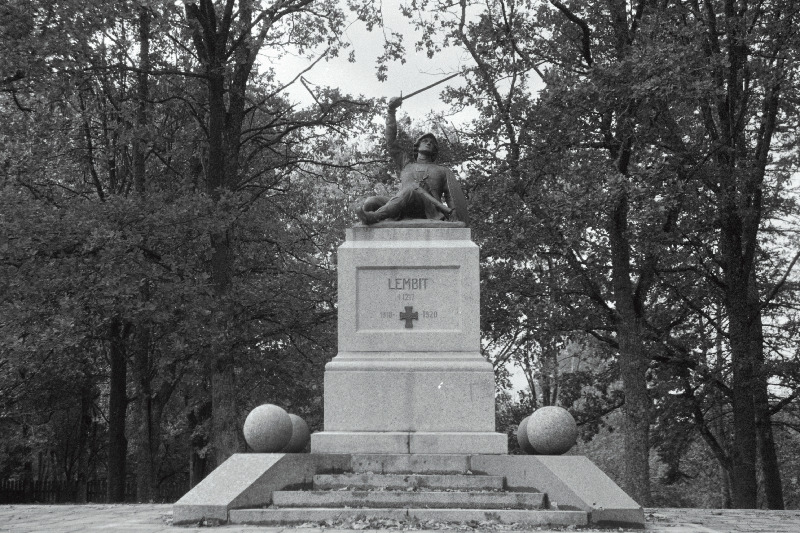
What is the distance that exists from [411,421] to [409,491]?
5.81 ft

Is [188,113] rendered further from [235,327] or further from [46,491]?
[46,491]

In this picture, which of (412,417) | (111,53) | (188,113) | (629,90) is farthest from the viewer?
(188,113)

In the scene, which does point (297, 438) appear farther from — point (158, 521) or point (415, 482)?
point (158, 521)

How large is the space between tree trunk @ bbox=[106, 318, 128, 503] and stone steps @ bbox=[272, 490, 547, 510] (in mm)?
12172

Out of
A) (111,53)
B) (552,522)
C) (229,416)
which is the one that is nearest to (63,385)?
(229,416)

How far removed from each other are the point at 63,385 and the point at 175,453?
402 inches

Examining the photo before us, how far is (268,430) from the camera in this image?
9703 mm

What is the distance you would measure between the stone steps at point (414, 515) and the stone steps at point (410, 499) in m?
0.33

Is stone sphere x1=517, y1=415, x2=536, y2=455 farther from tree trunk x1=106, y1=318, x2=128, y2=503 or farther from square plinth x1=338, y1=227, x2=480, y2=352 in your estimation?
tree trunk x1=106, y1=318, x2=128, y2=503

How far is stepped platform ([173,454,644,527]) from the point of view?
8219 mm

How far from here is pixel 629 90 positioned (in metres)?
15.9

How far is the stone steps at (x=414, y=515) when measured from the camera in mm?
8133

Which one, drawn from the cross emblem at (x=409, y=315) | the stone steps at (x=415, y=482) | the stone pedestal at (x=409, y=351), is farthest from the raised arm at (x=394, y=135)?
the stone steps at (x=415, y=482)

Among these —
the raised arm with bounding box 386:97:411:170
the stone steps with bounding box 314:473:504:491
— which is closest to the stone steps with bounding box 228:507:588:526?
the stone steps with bounding box 314:473:504:491
